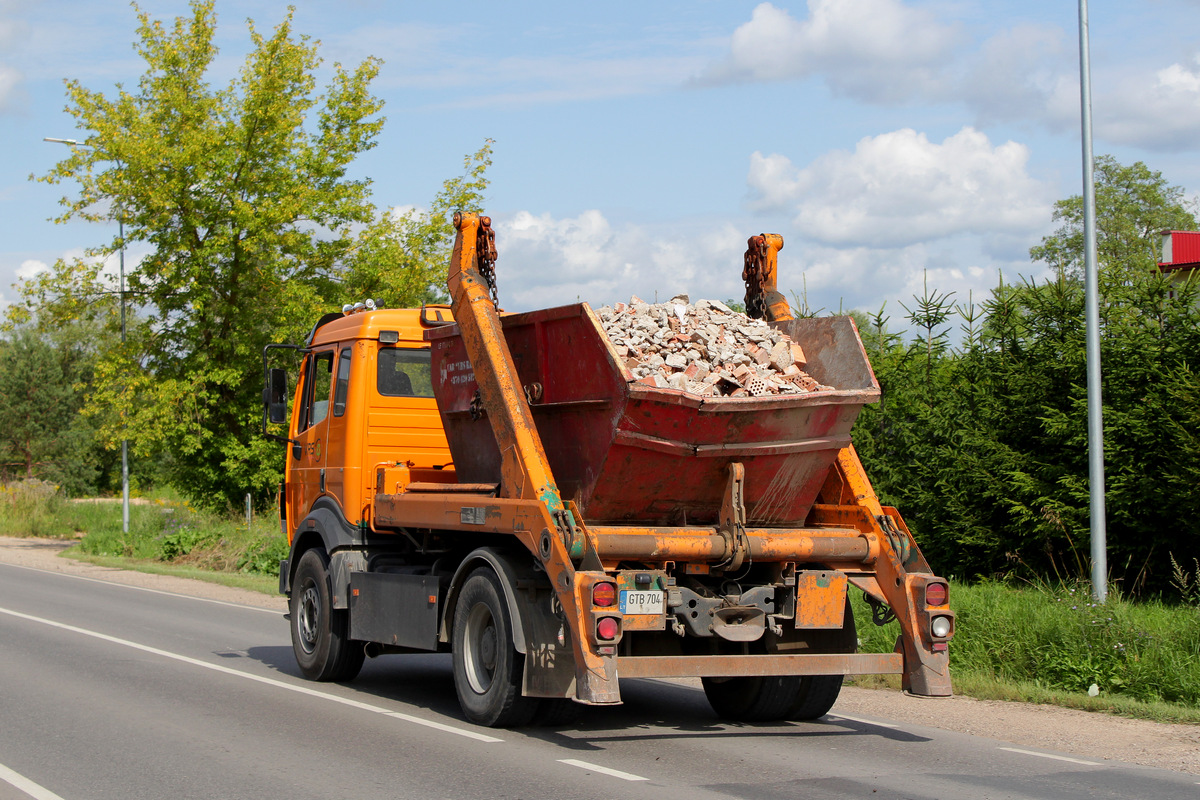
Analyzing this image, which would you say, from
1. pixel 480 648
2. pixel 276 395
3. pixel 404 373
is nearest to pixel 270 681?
pixel 276 395

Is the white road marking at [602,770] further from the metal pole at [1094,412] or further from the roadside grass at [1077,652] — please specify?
the metal pole at [1094,412]

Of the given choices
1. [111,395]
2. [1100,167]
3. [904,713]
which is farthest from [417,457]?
[1100,167]

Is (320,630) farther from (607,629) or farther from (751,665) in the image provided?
(751,665)

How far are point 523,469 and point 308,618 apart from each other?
3.95m

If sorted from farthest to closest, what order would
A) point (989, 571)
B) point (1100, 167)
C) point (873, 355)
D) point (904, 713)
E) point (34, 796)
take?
1. point (1100, 167)
2. point (873, 355)
3. point (989, 571)
4. point (904, 713)
5. point (34, 796)

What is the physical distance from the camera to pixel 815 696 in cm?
882

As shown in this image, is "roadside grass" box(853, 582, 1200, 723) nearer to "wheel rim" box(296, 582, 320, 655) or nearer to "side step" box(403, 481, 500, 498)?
"side step" box(403, 481, 500, 498)

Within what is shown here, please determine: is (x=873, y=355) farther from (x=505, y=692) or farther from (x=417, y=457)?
(x=505, y=692)

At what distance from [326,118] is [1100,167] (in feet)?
155

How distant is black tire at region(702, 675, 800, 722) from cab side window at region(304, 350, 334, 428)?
14.6ft

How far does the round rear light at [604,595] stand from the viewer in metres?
7.15

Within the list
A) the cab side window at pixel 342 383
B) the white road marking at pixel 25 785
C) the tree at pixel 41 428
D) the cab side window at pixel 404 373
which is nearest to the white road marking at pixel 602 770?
the white road marking at pixel 25 785

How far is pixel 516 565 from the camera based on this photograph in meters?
7.93

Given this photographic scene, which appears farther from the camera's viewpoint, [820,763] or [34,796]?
[820,763]
